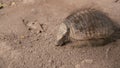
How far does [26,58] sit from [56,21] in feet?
2.52

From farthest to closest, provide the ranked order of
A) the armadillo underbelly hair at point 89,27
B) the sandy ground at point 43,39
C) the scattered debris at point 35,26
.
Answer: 1. the scattered debris at point 35,26
2. the armadillo underbelly hair at point 89,27
3. the sandy ground at point 43,39

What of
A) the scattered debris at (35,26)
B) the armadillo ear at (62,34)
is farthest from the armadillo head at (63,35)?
the scattered debris at (35,26)

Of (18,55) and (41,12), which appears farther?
(41,12)

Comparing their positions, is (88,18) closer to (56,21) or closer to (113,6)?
(56,21)

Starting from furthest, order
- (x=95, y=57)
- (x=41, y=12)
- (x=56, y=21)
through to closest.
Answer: (x=41, y=12) < (x=56, y=21) < (x=95, y=57)

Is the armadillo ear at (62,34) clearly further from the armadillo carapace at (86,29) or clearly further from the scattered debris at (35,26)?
the scattered debris at (35,26)

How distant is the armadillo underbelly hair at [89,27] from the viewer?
2752 millimetres

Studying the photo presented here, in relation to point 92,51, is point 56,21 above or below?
above

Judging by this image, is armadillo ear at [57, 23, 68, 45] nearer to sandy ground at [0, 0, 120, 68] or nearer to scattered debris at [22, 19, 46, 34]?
sandy ground at [0, 0, 120, 68]

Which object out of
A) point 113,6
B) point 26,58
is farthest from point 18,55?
point 113,6

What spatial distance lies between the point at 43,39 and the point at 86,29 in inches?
21.8

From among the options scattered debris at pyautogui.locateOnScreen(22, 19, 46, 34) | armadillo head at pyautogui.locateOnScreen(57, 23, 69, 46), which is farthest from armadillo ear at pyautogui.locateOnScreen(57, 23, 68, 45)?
scattered debris at pyautogui.locateOnScreen(22, 19, 46, 34)

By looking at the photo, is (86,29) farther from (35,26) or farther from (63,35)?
(35,26)

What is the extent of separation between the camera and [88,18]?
9.20ft
